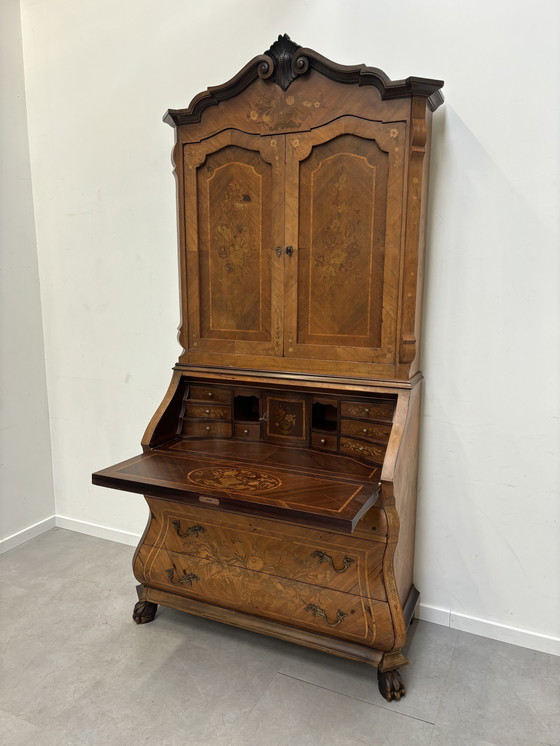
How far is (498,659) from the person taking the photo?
6.79 ft

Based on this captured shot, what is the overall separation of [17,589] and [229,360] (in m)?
1.56

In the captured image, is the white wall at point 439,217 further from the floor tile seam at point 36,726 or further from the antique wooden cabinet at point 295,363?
the floor tile seam at point 36,726

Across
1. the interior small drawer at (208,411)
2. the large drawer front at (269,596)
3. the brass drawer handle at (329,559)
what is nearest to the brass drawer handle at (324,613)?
the large drawer front at (269,596)

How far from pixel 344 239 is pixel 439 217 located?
425mm

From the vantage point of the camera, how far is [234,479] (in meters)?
1.81

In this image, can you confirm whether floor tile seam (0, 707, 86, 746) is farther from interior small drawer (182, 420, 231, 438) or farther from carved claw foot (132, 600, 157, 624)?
interior small drawer (182, 420, 231, 438)

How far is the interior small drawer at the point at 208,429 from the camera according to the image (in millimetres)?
2256

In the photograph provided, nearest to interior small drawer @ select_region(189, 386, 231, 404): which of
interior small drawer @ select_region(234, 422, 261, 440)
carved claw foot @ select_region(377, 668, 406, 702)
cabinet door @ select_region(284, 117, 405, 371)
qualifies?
interior small drawer @ select_region(234, 422, 261, 440)

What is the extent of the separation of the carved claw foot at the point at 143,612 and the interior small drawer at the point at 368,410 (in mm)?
1201

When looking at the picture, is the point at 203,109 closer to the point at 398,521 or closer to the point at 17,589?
the point at 398,521

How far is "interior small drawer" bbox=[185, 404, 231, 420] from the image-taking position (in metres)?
2.25

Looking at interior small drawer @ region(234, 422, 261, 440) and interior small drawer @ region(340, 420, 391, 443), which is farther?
interior small drawer @ region(234, 422, 261, 440)

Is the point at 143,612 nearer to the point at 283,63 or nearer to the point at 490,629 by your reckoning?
the point at 490,629

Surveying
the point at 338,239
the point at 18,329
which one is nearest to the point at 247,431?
the point at 338,239
